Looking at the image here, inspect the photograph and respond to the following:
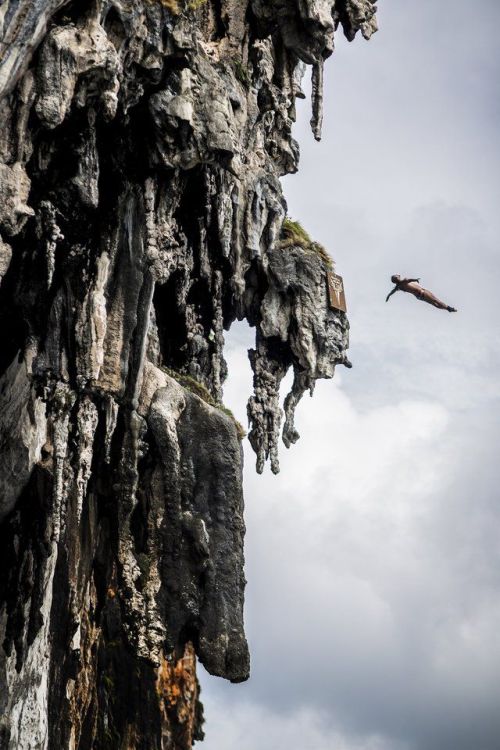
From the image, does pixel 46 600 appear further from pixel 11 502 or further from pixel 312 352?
pixel 312 352

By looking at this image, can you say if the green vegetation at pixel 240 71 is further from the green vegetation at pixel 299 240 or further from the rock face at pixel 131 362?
the green vegetation at pixel 299 240

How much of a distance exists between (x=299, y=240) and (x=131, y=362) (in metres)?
6.61

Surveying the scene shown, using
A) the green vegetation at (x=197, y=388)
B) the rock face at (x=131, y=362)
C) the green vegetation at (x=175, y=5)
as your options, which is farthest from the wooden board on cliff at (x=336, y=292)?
the green vegetation at (x=175, y=5)

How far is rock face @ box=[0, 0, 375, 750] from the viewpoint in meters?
16.3

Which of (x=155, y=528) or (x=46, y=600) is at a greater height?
(x=155, y=528)

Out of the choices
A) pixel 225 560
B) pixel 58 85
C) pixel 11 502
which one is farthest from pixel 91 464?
pixel 58 85

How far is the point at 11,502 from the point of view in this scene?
1892cm

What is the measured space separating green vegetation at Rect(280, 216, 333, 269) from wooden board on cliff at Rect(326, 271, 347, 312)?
11.3 inches

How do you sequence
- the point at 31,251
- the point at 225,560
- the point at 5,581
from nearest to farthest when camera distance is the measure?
the point at 31,251, the point at 5,581, the point at 225,560

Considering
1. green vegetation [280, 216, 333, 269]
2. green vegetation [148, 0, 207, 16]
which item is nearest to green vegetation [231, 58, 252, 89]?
green vegetation [280, 216, 333, 269]

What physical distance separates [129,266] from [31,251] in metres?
2.31

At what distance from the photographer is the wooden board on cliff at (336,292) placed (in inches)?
942

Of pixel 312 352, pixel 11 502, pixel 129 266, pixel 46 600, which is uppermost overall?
pixel 312 352

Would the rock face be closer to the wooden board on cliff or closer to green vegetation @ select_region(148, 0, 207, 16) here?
green vegetation @ select_region(148, 0, 207, 16)
